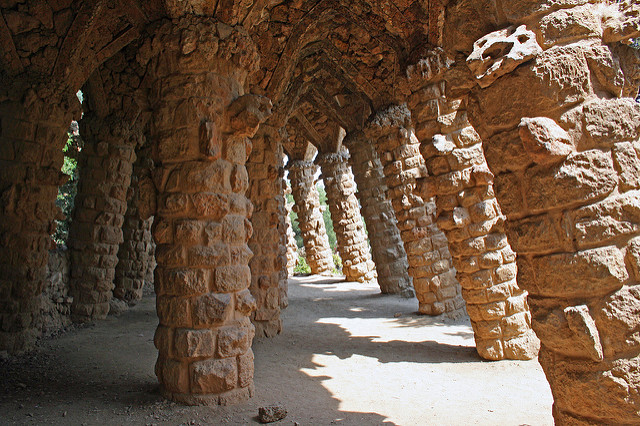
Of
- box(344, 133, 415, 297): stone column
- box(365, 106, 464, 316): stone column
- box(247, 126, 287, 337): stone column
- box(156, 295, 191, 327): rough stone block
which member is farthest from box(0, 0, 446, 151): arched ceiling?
box(156, 295, 191, 327): rough stone block

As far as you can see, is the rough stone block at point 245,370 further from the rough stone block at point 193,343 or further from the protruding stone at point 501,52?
the protruding stone at point 501,52

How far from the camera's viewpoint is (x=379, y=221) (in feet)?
39.0

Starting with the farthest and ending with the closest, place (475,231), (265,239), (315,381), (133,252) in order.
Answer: (133,252), (265,239), (475,231), (315,381)

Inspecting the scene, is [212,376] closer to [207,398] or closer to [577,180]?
[207,398]

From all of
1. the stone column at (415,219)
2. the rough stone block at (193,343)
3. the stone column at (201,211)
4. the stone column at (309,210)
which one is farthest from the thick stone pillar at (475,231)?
the stone column at (309,210)

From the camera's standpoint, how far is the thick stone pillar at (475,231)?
5.26m

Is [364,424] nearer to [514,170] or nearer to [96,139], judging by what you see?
[514,170]

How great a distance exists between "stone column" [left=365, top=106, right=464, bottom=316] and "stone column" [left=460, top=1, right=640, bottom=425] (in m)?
5.36

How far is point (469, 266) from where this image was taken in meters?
5.56

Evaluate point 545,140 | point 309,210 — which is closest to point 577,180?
point 545,140

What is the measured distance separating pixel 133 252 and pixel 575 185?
9659mm

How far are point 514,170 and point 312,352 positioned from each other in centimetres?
460

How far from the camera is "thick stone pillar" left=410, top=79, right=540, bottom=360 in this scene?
17.3 ft

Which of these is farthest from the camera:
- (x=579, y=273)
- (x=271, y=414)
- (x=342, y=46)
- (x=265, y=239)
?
(x=342, y=46)
